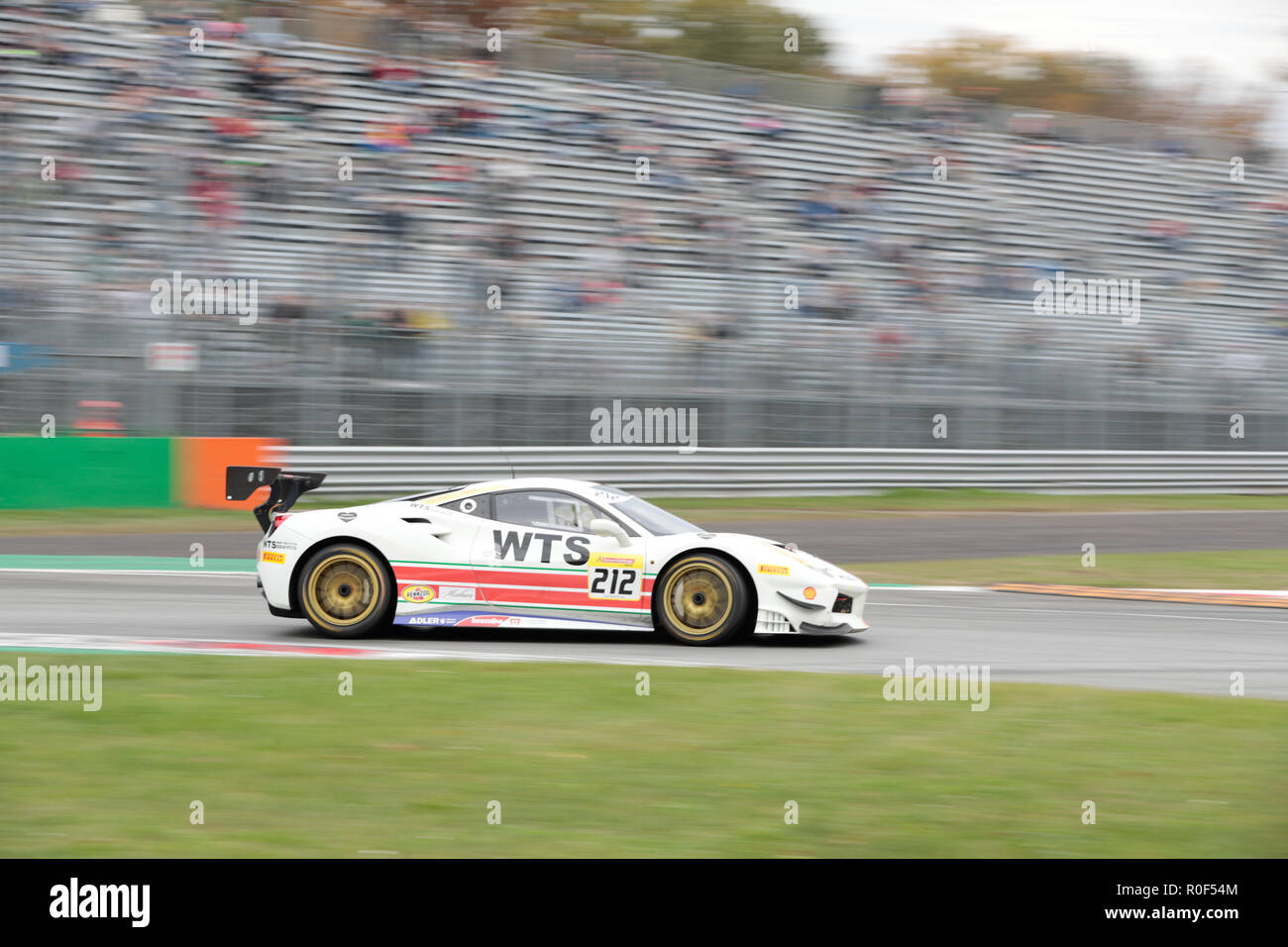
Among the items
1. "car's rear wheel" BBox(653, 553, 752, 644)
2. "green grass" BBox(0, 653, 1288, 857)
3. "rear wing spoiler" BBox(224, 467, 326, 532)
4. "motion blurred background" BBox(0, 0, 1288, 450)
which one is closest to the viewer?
"green grass" BBox(0, 653, 1288, 857)

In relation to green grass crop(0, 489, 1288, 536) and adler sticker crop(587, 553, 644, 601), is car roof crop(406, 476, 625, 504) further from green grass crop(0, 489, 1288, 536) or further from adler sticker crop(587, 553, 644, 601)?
green grass crop(0, 489, 1288, 536)

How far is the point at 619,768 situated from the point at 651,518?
3642 millimetres

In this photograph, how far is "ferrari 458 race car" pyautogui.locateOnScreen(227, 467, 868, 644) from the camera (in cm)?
880

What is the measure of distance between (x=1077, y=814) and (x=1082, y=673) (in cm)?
335

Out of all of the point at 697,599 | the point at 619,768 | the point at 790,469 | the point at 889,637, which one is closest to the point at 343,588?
the point at 697,599

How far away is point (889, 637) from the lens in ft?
31.6

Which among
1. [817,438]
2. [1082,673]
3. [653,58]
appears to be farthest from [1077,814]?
[653,58]

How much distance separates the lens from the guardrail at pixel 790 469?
58.5ft

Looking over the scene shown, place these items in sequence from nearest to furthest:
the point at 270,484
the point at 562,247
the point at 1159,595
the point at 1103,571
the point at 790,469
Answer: the point at 270,484, the point at 1159,595, the point at 1103,571, the point at 790,469, the point at 562,247

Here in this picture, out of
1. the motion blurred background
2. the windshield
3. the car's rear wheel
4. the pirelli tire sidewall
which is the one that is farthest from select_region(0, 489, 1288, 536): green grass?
the car's rear wheel

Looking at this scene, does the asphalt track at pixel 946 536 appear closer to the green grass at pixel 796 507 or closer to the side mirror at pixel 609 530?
the green grass at pixel 796 507

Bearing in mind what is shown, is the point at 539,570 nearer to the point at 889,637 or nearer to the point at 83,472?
the point at 889,637

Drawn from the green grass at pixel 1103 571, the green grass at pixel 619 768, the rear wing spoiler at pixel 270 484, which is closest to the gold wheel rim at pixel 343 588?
the rear wing spoiler at pixel 270 484
